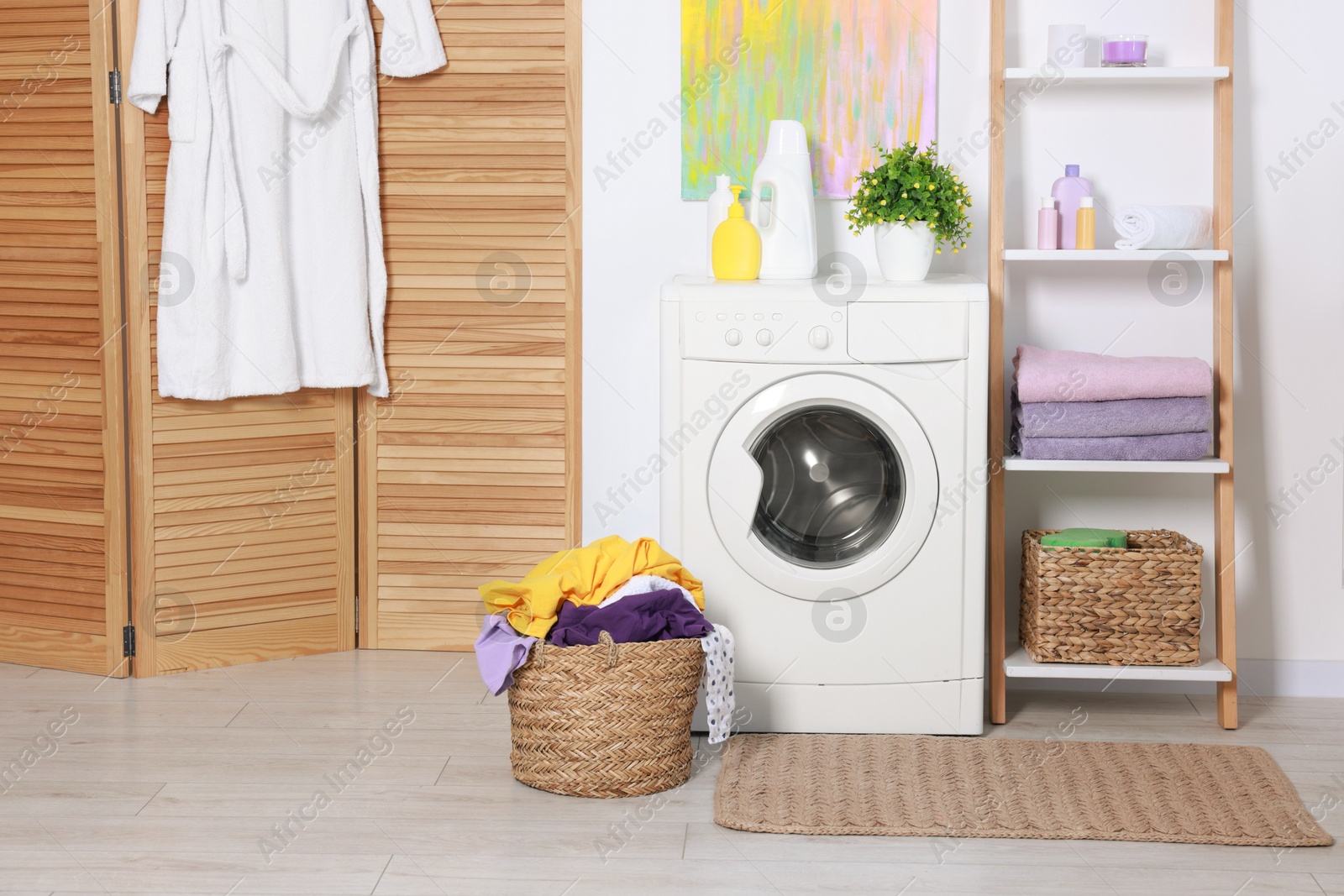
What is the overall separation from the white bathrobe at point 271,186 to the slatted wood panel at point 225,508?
6 cm

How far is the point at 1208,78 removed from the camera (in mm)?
2416

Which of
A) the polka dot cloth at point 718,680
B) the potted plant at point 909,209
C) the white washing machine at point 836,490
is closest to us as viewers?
the polka dot cloth at point 718,680

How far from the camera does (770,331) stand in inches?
89.4

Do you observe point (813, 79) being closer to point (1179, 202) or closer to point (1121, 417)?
point (1179, 202)

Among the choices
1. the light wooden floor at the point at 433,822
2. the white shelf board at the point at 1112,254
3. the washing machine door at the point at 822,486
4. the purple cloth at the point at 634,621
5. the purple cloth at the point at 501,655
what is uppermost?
the white shelf board at the point at 1112,254

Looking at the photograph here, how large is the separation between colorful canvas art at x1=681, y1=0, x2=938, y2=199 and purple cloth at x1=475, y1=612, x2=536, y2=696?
1.16 m

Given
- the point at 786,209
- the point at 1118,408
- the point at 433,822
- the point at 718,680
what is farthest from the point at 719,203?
the point at 433,822

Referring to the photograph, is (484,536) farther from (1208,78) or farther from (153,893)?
(1208,78)

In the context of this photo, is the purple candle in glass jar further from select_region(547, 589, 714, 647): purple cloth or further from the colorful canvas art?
select_region(547, 589, 714, 647): purple cloth

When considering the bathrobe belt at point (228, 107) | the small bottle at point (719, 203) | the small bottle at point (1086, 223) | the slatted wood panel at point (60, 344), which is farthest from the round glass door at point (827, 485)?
the slatted wood panel at point (60, 344)

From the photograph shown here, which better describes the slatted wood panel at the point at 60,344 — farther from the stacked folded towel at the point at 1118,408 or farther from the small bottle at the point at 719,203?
the stacked folded towel at the point at 1118,408

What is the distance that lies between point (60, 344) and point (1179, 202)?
2378mm

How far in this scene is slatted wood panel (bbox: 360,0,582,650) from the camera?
9.03 ft

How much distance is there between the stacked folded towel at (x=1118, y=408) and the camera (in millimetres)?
2322
